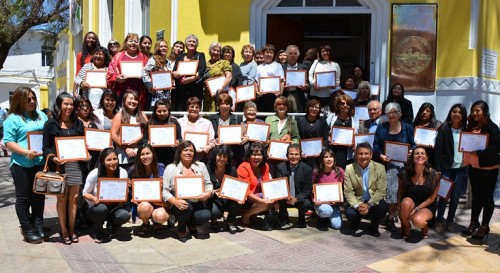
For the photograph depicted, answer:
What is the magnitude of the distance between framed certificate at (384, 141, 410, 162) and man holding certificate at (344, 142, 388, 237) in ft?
0.95

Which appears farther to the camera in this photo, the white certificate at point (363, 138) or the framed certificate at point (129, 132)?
the white certificate at point (363, 138)

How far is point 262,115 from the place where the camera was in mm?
7559

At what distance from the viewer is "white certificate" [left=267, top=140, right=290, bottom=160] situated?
6867 mm

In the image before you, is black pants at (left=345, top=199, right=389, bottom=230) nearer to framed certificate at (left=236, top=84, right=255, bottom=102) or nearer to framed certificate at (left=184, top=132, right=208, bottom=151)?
framed certificate at (left=184, top=132, right=208, bottom=151)

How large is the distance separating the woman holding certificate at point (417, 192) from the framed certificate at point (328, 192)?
2.60 ft

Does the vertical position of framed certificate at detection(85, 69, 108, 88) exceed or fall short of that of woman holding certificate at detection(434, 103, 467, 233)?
it exceeds it

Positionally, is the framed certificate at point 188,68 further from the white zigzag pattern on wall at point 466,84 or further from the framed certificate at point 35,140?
the white zigzag pattern on wall at point 466,84

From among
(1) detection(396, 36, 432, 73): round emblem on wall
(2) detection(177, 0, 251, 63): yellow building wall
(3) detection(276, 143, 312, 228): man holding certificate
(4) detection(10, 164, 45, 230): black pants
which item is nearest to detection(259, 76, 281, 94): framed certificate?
(3) detection(276, 143, 312, 228): man holding certificate

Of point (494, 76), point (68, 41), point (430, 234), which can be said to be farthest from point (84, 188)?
point (68, 41)

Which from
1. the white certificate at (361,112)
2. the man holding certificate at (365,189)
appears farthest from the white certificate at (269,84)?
the man holding certificate at (365,189)

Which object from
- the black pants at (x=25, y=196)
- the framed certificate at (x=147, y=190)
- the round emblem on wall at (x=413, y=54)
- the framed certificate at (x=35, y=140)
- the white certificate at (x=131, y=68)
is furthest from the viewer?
the round emblem on wall at (x=413, y=54)

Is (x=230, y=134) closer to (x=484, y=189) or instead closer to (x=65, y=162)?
(x=65, y=162)

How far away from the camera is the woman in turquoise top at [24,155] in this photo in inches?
223

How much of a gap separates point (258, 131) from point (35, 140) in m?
2.93
